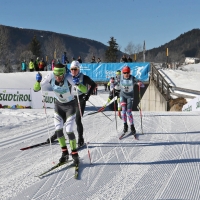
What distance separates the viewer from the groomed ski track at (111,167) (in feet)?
13.6

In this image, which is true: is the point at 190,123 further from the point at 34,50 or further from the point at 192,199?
the point at 34,50

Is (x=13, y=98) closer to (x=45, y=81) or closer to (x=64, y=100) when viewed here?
(x=45, y=81)

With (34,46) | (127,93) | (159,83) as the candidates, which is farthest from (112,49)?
(127,93)

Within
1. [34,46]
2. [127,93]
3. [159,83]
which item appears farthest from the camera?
[34,46]

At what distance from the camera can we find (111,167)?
528 cm

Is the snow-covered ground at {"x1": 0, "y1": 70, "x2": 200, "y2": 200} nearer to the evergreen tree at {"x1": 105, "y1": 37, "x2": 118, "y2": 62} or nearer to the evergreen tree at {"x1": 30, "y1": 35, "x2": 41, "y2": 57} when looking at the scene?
the evergreen tree at {"x1": 105, "y1": 37, "x2": 118, "y2": 62}

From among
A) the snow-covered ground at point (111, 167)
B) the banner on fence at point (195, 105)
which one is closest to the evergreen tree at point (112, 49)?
the banner on fence at point (195, 105)

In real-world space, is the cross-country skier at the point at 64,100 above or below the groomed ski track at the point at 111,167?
above

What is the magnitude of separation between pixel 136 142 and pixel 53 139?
2349 mm

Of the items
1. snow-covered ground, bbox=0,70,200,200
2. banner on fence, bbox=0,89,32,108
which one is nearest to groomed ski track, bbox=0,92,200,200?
snow-covered ground, bbox=0,70,200,200

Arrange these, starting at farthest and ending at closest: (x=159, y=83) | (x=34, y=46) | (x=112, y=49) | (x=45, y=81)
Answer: (x=34, y=46) < (x=112, y=49) < (x=159, y=83) < (x=45, y=81)

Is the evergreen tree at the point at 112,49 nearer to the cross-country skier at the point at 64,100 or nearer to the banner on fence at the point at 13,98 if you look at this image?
the banner on fence at the point at 13,98

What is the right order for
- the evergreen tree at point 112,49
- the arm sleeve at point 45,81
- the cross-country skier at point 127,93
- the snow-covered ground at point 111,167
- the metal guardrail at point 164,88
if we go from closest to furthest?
the snow-covered ground at point 111,167 < the arm sleeve at point 45,81 < the cross-country skier at point 127,93 < the metal guardrail at point 164,88 < the evergreen tree at point 112,49

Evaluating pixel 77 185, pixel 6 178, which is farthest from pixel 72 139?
pixel 6 178
